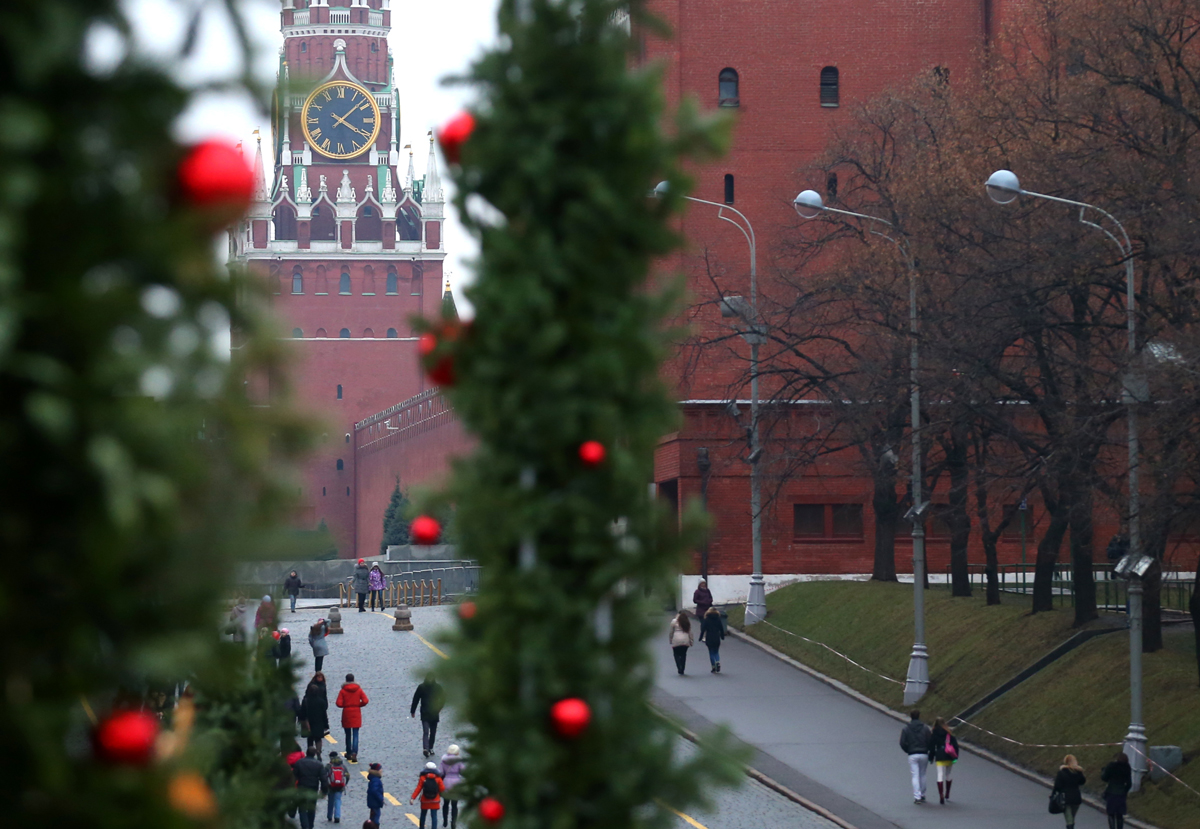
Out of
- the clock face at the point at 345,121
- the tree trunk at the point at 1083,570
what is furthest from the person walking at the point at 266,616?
the clock face at the point at 345,121

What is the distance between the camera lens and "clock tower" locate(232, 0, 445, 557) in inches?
4783

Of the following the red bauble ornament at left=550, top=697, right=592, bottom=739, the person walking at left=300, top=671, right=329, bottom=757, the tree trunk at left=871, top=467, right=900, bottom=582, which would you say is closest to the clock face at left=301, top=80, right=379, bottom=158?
the tree trunk at left=871, top=467, right=900, bottom=582

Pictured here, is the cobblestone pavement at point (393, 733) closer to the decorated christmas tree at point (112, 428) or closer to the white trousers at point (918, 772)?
the white trousers at point (918, 772)

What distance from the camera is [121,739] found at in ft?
8.17

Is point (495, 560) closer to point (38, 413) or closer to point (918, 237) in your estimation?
point (38, 413)

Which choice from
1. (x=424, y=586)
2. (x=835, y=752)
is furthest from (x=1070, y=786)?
(x=424, y=586)

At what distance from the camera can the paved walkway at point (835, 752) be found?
2234 centimetres

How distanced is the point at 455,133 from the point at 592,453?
1.12 m

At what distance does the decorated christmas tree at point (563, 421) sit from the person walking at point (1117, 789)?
16.1 metres

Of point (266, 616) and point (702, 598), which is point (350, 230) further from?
point (266, 616)

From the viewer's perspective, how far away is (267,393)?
2562 mm

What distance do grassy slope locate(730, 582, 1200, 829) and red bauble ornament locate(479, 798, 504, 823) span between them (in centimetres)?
1739

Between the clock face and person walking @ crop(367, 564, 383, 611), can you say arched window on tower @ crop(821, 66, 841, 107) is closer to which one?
person walking @ crop(367, 564, 383, 611)

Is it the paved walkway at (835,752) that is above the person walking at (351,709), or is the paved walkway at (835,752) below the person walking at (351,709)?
below
